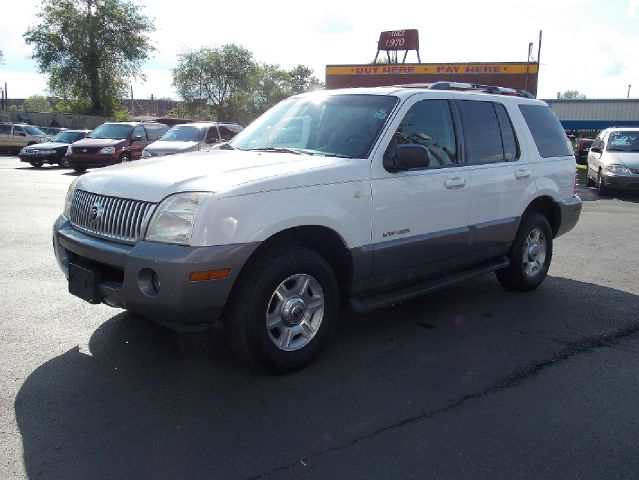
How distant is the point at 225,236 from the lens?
3490 mm

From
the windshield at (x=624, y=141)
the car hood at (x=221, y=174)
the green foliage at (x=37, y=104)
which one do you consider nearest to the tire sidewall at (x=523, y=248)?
the car hood at (x=221, y=174)

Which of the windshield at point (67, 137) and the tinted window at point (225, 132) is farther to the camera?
the windshield at point (67, 137)

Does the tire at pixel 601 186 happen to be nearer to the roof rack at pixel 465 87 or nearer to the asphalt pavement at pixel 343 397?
the roof rack at pixel 465 87

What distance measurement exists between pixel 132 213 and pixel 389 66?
29678mm

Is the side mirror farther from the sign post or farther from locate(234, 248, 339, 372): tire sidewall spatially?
the sign post

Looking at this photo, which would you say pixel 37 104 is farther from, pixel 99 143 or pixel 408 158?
pixel 408 158

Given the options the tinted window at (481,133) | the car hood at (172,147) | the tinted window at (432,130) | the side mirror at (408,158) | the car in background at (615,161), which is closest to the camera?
the side mirror at (408,158)

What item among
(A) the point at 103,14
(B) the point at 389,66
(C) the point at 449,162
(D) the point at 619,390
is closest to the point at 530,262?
(C) the point at 449,162

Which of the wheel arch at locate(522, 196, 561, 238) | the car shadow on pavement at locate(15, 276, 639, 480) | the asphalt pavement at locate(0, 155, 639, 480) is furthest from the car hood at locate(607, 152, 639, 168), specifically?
the car shadow on pavement at locate(15, 276, 639, 480)

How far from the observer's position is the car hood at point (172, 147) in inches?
610

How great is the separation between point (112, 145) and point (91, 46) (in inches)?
1205

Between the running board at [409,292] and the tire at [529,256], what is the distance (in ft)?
1.20

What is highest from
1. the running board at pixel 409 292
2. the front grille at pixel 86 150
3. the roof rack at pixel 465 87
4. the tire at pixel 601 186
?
the roof rack at pixel 465 87

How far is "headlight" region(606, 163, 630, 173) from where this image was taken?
1491cm
